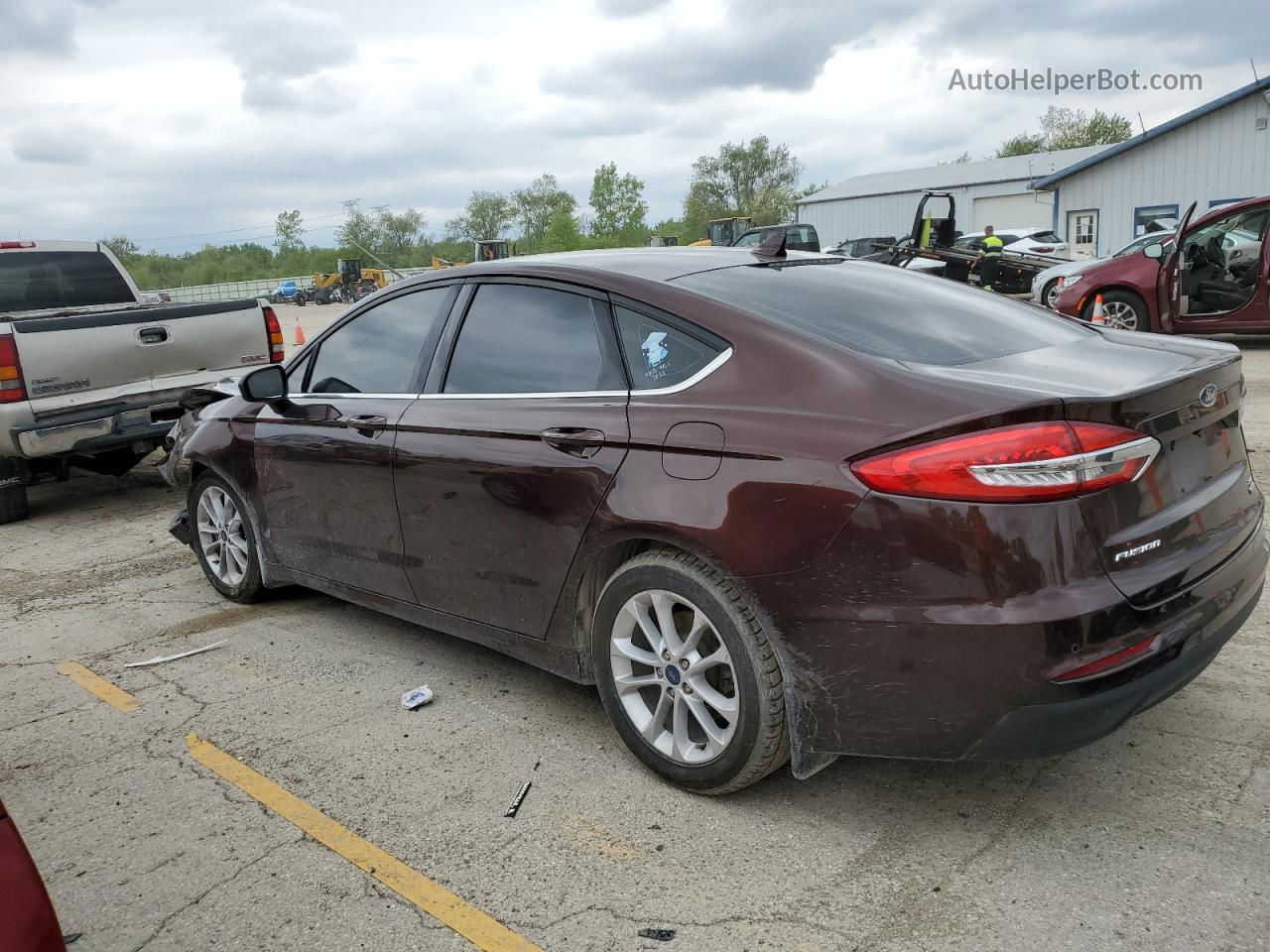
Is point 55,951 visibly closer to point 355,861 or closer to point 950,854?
point 355,861

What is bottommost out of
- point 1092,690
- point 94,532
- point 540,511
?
point 94,532

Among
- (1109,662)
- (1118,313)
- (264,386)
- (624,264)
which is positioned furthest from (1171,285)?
(1109,662)

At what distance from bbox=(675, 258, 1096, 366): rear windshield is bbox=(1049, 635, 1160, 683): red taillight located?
2.88 ft

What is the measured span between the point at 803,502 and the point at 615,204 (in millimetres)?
80719

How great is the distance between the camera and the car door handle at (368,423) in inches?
158

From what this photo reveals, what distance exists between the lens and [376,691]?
4066 mm

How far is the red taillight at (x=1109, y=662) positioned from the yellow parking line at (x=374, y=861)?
1417 mm

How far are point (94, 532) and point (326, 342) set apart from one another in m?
3.70

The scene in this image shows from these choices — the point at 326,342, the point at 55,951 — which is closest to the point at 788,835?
the point at 55,951

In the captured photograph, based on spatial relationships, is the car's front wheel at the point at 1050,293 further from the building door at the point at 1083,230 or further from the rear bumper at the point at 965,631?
the building door at the point at 1083,230

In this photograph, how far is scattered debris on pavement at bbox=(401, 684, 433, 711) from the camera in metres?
3.88

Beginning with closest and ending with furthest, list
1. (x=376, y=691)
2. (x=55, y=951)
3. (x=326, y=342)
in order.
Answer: (x=55, y=951), (x=376, y=691), (x=326, y=342)

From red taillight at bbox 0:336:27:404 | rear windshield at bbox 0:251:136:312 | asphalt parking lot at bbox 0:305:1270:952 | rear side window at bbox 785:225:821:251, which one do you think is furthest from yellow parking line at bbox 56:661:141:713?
rear side window at bbox 785:225:821:251

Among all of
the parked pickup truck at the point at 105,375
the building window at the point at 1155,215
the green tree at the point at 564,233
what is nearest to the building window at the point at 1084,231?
the building window at the point at 1155,215
